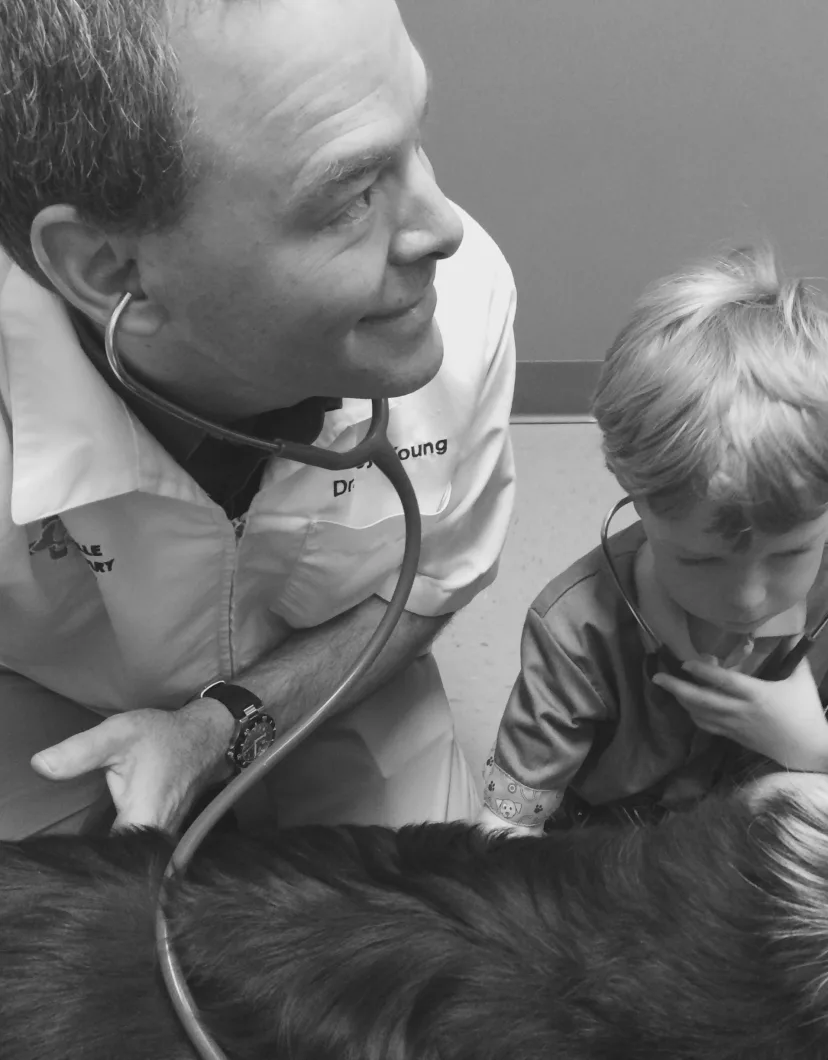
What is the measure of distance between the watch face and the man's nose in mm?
431

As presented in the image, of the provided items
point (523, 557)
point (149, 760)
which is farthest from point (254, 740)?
point (523, 557)

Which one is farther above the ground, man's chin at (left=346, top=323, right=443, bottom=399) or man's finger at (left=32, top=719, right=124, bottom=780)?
man's chin at (left=346, top=323, right=443, bottom=399)

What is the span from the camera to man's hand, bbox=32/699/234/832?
815mm

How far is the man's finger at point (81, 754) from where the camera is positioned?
0.78m

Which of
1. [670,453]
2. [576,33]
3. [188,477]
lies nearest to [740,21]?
[576,33]

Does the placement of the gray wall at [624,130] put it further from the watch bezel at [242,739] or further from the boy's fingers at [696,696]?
the watch bezel at [242,739]

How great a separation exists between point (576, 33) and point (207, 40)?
3.42 ft

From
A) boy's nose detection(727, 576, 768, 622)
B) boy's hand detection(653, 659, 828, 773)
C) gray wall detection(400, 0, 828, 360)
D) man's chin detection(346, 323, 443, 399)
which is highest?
gray wall detection(400, 0, 828, 360)

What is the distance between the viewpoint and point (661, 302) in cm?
83

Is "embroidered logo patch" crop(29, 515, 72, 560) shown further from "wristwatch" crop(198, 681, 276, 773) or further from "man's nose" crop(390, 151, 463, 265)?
"man's nose" crop(390, 151, 463, 265)

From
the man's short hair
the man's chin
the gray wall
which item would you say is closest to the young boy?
the man's chin

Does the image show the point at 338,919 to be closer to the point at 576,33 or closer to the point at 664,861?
the point at 664,861

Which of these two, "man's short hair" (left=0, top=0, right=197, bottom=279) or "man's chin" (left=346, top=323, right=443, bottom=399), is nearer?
"man's short hair" (left=0, top=0, right=197, bottom=279)

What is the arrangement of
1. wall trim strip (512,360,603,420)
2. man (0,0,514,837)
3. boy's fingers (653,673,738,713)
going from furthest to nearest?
wall trim strip (512,360,603,420)
boy's fingers (653,673,738,713)
man (0,0,514,837)
